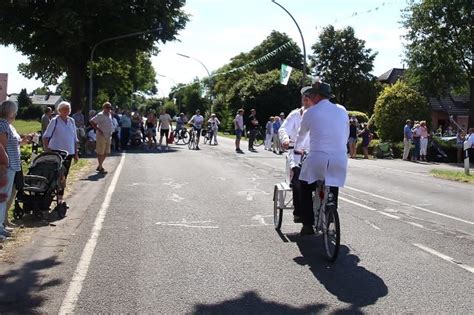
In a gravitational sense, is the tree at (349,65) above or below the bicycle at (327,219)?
above

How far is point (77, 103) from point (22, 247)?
101 ft

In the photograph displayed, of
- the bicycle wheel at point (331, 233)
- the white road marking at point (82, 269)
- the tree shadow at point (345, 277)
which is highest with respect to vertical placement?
the bicycle wheel at point (331, 233)

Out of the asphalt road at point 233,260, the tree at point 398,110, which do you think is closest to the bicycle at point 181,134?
the tree at point 398,110

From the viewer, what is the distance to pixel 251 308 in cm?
516

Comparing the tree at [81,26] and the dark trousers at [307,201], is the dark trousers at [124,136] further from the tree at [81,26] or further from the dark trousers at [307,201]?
the dark trousers at [307,201]

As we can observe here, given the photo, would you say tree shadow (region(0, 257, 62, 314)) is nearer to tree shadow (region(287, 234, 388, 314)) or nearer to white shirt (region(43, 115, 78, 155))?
tree shadow (region(287, 234, 388, 314))

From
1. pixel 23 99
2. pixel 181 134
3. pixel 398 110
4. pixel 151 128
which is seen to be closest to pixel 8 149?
pixel 151 128

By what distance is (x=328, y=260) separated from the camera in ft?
22.6

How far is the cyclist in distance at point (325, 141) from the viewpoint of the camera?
6.91m

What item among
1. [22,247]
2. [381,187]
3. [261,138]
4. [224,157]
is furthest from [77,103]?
[22,247]

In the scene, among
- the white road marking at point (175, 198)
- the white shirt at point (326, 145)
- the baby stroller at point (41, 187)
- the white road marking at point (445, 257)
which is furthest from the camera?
the white road marking at point (175, 198)

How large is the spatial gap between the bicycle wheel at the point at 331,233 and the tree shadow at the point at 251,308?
155cm

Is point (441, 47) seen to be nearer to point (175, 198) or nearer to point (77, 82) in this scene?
point (77, 82)

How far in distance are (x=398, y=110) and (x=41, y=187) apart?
89.9 ft
